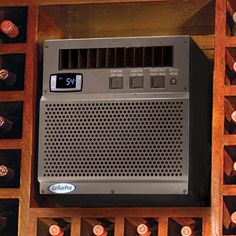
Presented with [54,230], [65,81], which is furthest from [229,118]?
[54,230]

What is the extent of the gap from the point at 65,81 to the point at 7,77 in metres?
0.19

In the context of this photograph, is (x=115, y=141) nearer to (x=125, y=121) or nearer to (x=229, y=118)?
(x=125, y=121)

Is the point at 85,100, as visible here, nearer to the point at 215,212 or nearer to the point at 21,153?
the point at 21,153

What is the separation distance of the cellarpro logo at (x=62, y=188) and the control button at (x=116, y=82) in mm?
308

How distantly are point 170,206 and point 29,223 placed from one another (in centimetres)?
41

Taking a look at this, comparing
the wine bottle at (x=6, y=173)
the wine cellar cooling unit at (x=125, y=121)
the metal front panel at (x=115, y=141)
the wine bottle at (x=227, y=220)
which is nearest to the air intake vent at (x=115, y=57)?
the wine cellar cooling unit at (x=125, y=121)

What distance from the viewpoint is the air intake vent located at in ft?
10.6

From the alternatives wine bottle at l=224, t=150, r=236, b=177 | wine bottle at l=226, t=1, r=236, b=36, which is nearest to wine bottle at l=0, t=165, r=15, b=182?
wine bottle at l=224, t=150, r=236, b=177

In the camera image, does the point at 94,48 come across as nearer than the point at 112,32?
Yes

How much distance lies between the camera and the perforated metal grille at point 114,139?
10.4 ft

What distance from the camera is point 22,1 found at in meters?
3.37

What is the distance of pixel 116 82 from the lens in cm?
323

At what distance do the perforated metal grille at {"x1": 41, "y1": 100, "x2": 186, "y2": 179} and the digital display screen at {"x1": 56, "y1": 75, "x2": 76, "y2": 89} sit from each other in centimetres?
6

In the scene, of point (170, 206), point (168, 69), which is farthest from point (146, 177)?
point (168, 69)
